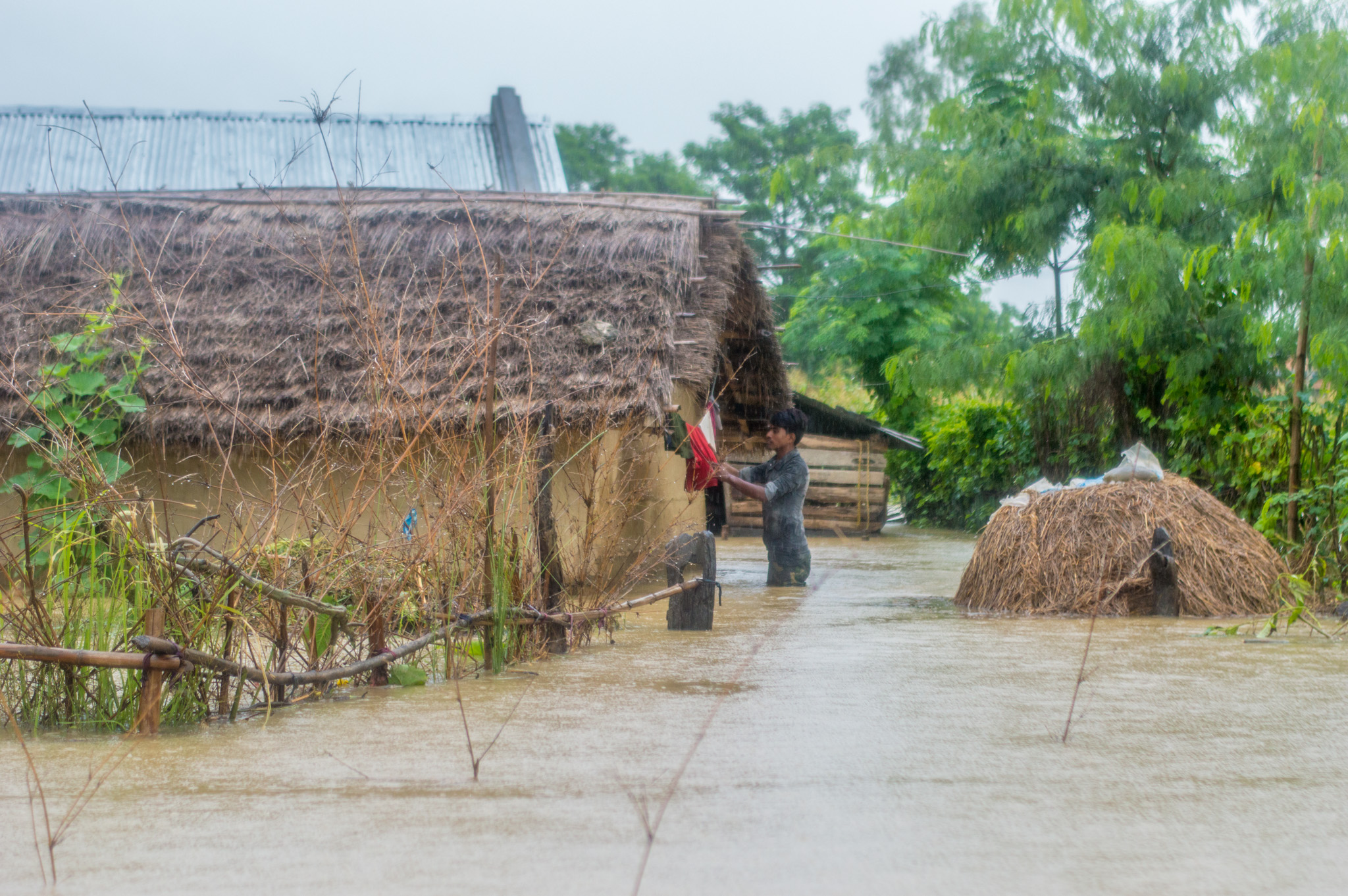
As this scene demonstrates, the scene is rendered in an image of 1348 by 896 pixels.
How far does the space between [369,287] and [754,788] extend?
18.0ft

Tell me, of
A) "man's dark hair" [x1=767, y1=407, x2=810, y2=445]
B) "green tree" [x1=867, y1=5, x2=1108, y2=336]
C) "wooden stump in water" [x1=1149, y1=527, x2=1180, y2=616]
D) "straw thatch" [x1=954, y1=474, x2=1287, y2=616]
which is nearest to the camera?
"wooden stump in water" [x1=1149, y1=527, x2=1180, y2=616]

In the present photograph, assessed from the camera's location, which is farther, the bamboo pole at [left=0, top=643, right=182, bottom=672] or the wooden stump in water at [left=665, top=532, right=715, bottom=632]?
the wooden stump in water at [left=665, top=532, right=715, bottom=632]

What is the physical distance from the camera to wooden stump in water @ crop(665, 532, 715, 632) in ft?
20.0

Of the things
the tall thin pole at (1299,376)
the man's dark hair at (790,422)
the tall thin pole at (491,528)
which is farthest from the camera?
the man's dark hair at (790,422)

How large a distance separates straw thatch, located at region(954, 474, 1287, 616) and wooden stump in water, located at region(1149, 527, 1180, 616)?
7cm

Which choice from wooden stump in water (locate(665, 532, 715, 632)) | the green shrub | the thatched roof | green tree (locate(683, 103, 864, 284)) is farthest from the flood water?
green tree (locate(683, 103, 864, 284))

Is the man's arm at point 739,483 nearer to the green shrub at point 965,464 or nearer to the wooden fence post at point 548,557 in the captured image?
the wooden fence post at point 548,557

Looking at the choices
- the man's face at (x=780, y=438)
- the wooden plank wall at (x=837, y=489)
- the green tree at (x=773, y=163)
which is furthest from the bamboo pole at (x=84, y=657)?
the green tree at (x=773, y=163)

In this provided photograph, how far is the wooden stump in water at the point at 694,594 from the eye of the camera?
6.09 m

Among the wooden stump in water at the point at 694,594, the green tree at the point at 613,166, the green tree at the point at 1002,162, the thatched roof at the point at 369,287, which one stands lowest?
the wooden stump in water at the point at 694,594

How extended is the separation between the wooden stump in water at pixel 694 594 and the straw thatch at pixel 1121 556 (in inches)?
76.1

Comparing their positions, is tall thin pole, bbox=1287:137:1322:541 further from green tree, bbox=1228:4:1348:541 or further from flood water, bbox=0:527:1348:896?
flood water, bbox=0:527:1348:896

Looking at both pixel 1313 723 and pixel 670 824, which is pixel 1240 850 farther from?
pixel 1313 723

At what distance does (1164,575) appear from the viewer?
661cm
